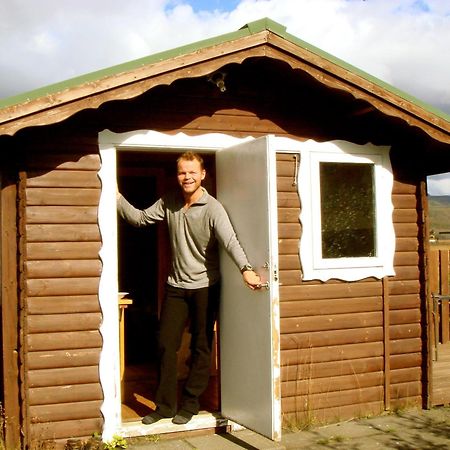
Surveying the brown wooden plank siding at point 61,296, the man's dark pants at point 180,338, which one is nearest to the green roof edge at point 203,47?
the brown wooden plank siding at point 61,296

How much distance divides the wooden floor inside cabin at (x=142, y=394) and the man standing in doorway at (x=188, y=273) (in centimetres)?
53

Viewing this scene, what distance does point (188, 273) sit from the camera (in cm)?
505

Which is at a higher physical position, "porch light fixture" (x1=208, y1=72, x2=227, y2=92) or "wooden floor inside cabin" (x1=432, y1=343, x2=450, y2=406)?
"porch light fixture" (x1=208, y1=72, x2=227, y2=92)

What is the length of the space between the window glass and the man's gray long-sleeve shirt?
116 centimetres

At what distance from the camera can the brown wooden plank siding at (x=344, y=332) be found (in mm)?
5641

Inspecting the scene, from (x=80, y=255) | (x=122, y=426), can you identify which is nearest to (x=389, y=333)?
(x=122, y=426)

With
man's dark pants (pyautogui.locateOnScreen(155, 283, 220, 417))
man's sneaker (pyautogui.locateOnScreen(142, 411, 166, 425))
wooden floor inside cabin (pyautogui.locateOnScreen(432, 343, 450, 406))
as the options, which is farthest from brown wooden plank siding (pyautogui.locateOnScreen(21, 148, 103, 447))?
wooden floor inside cabin (pyautogui.locateOnScreen(432, 343, 450, 406))

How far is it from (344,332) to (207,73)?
2630mm

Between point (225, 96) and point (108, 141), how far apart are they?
111 cm

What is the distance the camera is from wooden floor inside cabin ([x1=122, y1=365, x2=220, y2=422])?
18.9ft

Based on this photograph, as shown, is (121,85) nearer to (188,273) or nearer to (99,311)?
(188,273)

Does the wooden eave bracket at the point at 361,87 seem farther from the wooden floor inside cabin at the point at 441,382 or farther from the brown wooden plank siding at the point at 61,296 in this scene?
the wooden floor inside cabin at the point at 441,382

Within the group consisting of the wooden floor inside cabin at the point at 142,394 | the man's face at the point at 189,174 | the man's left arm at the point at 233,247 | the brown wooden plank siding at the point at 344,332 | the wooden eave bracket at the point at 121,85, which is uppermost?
the wooden eave bracket at the point at 121,85

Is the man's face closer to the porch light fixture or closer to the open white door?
the open white door
